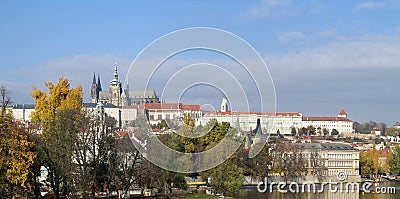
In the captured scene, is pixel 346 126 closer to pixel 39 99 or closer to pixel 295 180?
pixel 295 180

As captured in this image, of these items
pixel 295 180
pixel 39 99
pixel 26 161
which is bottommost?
pixel 295 180

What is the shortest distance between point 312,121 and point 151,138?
381 ft

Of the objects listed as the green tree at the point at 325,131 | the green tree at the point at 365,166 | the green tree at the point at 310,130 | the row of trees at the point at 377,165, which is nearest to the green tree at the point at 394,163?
the row of trees at the point at 377,165

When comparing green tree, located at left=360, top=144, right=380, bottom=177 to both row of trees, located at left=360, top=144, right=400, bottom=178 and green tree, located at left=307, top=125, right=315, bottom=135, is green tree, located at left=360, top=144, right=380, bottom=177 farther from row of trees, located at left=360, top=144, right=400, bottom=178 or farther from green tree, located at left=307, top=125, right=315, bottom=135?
green tree, located at left=307, top=125, right=315, bottom=135

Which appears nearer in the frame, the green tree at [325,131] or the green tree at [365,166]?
the green tree at [365,166]

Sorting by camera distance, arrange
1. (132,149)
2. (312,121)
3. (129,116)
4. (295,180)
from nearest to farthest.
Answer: (132,149) → (129,116) → (295,180) → (312,121)

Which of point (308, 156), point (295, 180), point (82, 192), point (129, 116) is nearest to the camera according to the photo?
point (82, 192)

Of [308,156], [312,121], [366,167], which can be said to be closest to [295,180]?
[308,156]

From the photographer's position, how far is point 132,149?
34.0 m

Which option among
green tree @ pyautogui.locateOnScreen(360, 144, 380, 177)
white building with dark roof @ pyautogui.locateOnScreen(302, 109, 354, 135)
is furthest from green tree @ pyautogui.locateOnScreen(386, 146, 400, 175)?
white building with dark roof @ pyautogui.locateOnScreen(302, 109, 354, 135)

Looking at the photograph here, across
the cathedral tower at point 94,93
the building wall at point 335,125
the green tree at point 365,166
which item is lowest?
the green tree at point 365,166

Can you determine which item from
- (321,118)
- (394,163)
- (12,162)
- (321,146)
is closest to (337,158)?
(321,146)

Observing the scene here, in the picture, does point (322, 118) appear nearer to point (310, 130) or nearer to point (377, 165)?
point (310, 130)

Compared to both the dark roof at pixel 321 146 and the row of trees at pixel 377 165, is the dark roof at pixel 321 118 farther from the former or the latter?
the row of trees at pixel 377 165
